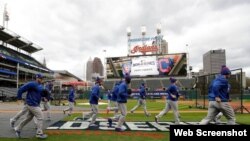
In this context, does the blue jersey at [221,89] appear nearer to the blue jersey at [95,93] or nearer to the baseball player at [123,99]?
the baseball player at [123,99]

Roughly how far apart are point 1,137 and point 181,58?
6421 centimetres

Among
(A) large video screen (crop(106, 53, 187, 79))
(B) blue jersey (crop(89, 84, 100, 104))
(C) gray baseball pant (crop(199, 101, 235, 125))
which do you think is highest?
(A) large video screen (crop(106, 53, 187, 79))

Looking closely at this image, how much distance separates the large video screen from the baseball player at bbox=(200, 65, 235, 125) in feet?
204

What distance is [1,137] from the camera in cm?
1122

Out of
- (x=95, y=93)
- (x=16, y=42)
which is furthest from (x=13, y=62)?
(x=95, y=93)

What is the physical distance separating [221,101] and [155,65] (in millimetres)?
63119

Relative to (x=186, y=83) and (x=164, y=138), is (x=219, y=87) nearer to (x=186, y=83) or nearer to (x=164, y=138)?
(x=164, y=138)

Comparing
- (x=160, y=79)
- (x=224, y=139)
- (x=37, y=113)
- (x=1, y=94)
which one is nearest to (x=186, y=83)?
(x=160, y=79)

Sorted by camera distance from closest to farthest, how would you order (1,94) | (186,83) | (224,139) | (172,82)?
(224,139)
(172,82)
(1,94)
(186,83)

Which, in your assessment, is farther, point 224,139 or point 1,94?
point 1,94

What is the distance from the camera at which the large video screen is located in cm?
7350

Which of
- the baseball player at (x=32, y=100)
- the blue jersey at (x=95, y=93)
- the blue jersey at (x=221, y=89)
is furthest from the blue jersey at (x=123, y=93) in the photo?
the blue jersey at (x=221, y=89)

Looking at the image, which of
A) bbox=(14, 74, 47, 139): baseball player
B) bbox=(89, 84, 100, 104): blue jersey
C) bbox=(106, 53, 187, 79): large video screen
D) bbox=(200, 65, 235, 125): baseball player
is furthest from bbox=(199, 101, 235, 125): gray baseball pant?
bbox=(106, 53, 187, 79): large video screen

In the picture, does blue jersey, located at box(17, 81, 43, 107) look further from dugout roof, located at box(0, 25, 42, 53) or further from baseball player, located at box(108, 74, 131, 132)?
dugout roof, located at box(0, 25, 42, 53)
